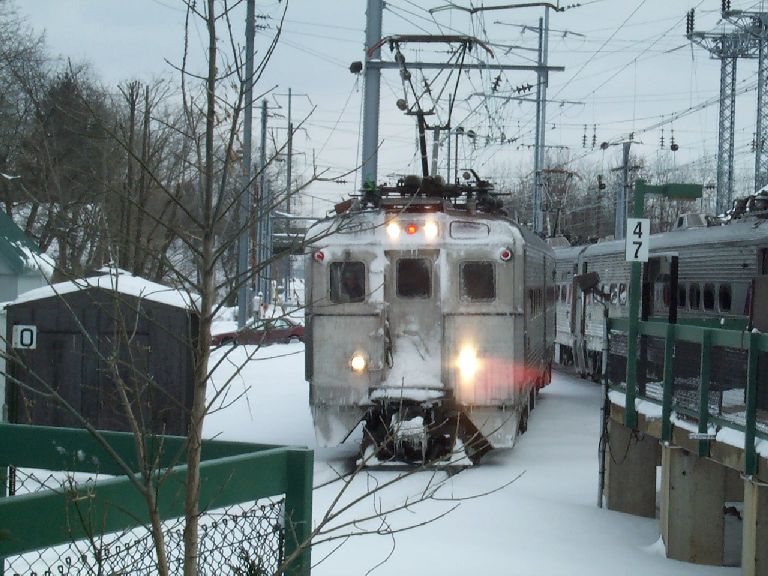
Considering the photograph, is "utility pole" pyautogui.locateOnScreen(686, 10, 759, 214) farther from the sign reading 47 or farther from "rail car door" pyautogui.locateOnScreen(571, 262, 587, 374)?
the sign reading 47

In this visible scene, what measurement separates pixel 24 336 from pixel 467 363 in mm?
4983

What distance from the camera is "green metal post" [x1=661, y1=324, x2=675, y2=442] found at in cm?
919

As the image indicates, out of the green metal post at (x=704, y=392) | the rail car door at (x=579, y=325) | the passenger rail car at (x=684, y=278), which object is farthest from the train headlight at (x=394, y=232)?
the rail car door at (x=579, y=325)

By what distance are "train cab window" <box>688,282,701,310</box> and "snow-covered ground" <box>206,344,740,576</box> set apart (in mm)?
2574

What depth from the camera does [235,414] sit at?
17.9 metres

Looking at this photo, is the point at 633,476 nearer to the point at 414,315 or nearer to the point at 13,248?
the point at 414,315

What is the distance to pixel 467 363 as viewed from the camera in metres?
12.8

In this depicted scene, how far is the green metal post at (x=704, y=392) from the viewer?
8.30 m

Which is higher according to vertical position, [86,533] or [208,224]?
[208,224]

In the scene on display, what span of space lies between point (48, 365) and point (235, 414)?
5763mm

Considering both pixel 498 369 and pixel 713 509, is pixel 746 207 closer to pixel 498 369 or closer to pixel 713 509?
pixel 498 369

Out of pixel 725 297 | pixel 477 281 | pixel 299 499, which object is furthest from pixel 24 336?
pixel 725 297

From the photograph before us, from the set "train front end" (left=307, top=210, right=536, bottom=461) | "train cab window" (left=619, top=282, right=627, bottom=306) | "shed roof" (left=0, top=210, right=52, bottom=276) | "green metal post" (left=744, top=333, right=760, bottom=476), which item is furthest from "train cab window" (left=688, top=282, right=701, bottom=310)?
"shed roof" (left=0, top=210, right=52, bottom=276)

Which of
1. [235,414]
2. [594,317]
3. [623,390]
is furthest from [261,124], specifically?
[623,390]
